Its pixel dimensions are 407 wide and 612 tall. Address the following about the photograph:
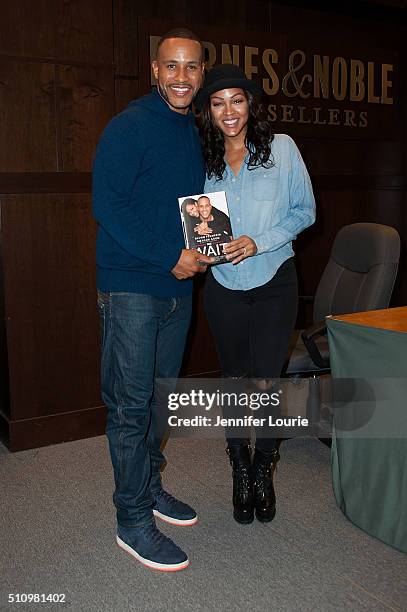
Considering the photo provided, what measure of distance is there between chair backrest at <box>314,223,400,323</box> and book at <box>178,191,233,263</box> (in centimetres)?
122

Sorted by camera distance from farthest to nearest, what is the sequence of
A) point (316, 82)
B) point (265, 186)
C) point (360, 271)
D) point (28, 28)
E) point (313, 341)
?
point (316, 82), point (360, 271), point (28, 28), point (313, 341), point (265, 186)

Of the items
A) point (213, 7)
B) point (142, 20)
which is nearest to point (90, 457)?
point (142, 20)

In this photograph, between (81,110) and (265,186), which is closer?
(265,186)

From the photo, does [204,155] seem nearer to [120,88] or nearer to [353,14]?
[120,88]

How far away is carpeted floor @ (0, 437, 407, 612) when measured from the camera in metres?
2.11

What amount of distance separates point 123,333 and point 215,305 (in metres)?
0.41

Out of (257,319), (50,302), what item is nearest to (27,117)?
(50,302)

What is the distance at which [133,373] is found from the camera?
7.22 feet

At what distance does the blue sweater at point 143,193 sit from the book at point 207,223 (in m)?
0.05

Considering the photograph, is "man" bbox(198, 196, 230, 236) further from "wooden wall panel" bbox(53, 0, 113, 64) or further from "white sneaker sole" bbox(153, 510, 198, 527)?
"wooden wall panel" bbox(53, 0, 113, 64)

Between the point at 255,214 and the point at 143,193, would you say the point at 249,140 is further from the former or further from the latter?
the point at 143,193

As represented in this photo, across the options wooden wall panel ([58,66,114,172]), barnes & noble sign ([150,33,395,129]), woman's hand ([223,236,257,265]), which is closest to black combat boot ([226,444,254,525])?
woman's hand ([223,236,257,265])

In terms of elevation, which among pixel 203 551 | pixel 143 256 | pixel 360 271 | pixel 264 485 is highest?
pixel 143 256

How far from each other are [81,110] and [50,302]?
99cm
